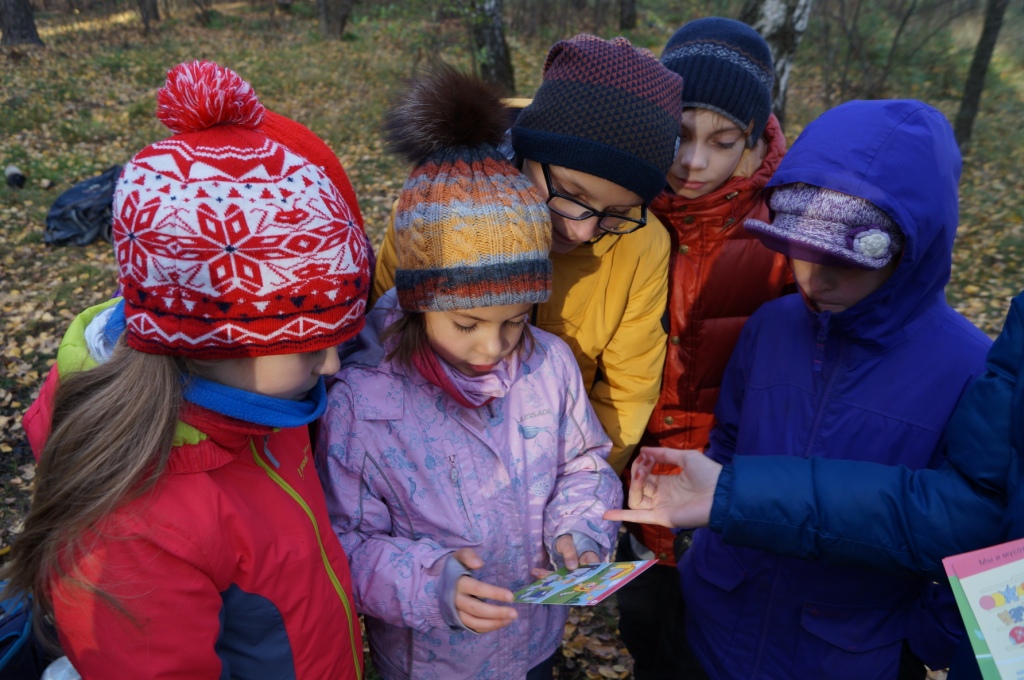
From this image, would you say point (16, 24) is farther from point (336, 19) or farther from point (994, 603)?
point (994, 603)

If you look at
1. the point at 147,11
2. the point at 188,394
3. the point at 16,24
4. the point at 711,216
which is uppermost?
the point at 147,11

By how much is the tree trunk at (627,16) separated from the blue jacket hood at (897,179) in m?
17.5

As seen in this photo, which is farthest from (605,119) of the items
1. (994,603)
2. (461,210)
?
(994,603)

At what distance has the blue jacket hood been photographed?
1.74m

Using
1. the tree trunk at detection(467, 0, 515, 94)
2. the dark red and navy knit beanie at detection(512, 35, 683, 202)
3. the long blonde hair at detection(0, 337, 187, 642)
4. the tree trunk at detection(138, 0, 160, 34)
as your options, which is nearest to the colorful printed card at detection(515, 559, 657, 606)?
the long blonde hair at detection(0, 337, 187, 642)

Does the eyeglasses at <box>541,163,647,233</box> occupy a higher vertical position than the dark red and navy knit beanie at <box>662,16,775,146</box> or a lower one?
lower

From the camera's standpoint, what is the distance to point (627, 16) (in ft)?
57.8

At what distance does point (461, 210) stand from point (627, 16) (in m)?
18.0

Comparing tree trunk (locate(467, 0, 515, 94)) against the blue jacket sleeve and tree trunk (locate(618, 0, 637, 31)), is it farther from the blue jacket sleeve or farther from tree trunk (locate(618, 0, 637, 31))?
the blue jacket sleeve

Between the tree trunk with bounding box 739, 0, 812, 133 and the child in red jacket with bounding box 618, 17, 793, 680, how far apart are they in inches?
133

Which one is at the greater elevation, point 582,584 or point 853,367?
point 853,367

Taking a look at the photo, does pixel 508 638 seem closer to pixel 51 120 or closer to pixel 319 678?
pixel 319 678

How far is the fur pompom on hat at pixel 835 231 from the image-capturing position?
175 centimetres

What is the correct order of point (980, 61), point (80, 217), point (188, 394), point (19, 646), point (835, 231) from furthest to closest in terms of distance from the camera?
point (980, 61)
point (80, 217)
point (19, 646)
point (835, 231)
point (188, 394)
